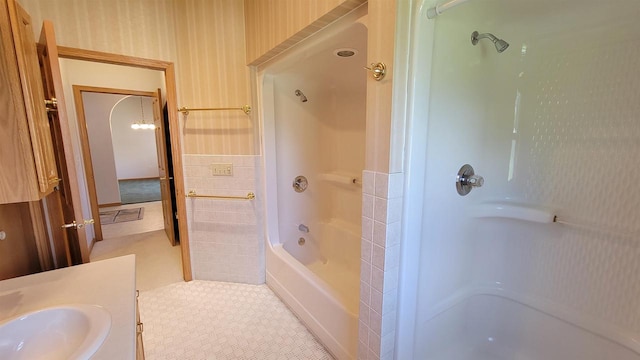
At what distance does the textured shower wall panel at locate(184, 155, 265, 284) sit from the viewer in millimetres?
2389

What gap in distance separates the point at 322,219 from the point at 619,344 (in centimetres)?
213

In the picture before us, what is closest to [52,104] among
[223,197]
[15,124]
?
[15,124]

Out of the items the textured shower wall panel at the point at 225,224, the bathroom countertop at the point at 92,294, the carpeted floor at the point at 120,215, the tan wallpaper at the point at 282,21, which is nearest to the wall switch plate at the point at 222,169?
the textured shower wall panel at the point at 225,224

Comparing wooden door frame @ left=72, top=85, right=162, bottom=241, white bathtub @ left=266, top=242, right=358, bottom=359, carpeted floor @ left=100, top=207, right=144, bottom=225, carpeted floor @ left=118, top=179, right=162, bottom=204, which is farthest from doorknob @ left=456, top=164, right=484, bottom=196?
carpeted floor @ left=118, top=179, right=162, bottom=204

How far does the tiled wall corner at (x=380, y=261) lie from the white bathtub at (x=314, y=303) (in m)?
0.22

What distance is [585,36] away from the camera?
1.37 meters

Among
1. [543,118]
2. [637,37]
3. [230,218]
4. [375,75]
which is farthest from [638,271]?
[230,218]

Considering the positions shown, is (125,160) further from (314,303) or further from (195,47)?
(314,303)

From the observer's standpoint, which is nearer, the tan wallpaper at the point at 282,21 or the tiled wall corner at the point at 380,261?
the tiled wall corner at the point at 380,261

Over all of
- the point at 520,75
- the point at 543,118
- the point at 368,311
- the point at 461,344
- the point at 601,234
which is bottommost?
the point at 461,344

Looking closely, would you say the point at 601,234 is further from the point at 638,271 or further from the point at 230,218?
the point at 230,218

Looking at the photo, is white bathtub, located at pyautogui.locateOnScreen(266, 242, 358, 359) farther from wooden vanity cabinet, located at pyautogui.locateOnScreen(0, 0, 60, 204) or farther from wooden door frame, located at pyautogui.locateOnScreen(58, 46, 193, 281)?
wooden vanity cabinet, located at pyautogui.locateOnScreen(0, 0, 60, 204)

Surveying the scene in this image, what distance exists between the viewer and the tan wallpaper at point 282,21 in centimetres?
136

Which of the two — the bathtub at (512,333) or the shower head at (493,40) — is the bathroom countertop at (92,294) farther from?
the shower head at (493,40)
